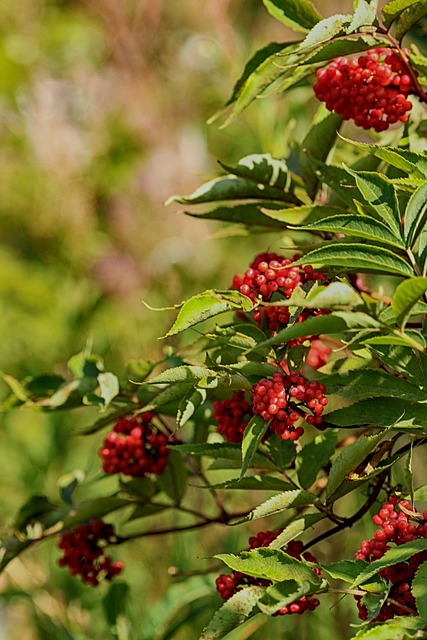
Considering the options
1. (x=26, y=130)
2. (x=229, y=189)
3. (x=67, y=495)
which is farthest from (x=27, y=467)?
(x=26, y=130)

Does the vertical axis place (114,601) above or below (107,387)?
below

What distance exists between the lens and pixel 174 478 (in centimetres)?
72

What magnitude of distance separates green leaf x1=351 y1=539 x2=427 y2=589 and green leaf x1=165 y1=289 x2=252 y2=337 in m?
0.15

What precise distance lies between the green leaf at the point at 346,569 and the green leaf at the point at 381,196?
0.18m

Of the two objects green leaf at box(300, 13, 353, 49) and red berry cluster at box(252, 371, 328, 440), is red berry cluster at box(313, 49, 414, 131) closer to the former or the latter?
green leaf at box(300, 13, 353, 49)

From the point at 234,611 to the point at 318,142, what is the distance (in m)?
0.35

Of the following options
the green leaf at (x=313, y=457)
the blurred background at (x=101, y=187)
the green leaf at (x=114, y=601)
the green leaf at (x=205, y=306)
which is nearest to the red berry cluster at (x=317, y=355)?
the green leaf at (x=313, y=457)

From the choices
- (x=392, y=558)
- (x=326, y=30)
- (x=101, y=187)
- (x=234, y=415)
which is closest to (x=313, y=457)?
(x=234, y=415)

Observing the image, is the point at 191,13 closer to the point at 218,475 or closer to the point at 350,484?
the point at 218,475

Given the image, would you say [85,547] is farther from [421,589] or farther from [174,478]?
[421,589]

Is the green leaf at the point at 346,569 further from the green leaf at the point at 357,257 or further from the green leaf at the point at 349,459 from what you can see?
the green leaf at the point at 357,257

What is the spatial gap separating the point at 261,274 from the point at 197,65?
2.31 meters

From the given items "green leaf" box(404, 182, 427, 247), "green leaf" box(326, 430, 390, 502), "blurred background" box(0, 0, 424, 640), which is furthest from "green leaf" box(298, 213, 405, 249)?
"blurred background" box(0, 0, 424, 640)

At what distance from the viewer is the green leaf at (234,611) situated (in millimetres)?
453
